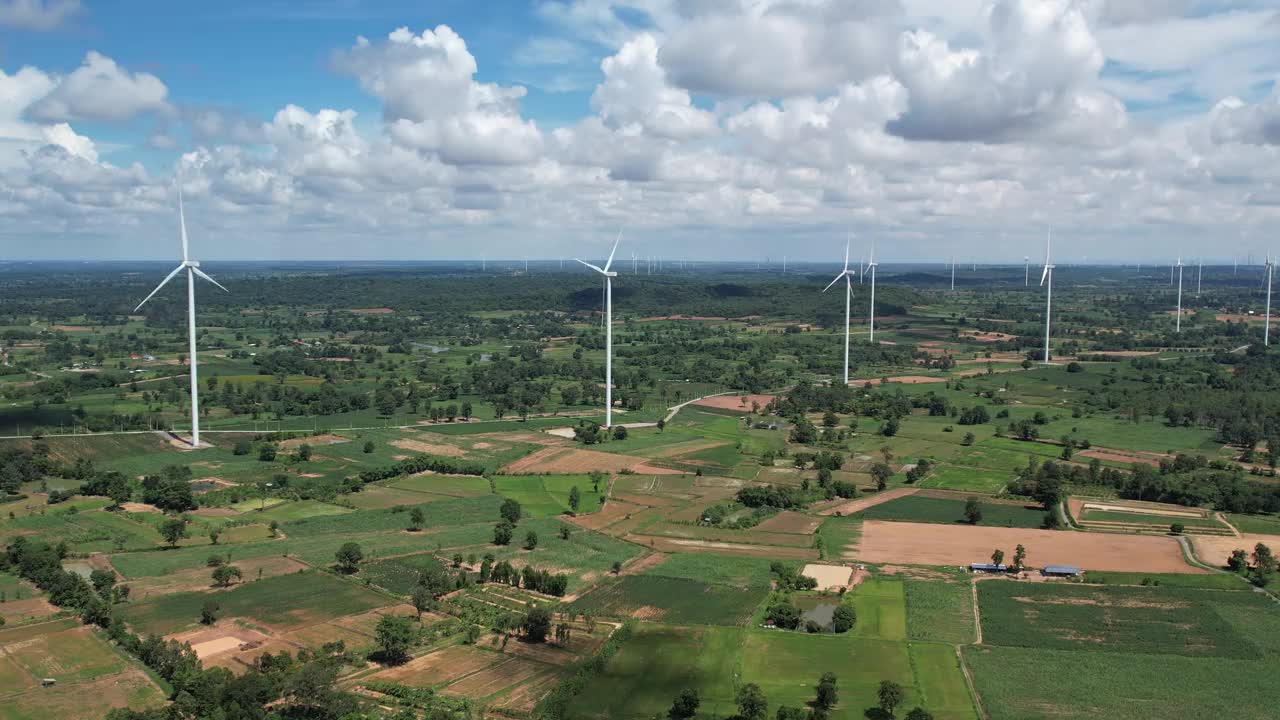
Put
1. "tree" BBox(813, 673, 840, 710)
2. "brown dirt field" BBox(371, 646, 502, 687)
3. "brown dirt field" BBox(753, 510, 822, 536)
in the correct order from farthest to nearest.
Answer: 1. "brown dirt field" BBox(753, 510, 822, 536)
2. "brown dirt field" BBox(371, 646, 502, 687)
3. "tree" BBox(813, 673, 840, 710)

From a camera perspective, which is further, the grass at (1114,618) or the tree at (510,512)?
the tree at (510,512)

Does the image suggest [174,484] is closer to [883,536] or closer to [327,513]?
[327,513]

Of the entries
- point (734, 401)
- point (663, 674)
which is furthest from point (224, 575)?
point (734, 401)

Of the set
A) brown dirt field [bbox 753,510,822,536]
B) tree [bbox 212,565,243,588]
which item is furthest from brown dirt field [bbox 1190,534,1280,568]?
tree [bbox 212,565,243,588]

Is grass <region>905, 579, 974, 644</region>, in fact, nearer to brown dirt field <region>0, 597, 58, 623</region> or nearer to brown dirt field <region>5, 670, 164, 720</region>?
brown dirt field <region>5, 670, 164, 720</region>

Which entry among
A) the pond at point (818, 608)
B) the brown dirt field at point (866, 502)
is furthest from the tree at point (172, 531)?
the brown dirt field at point (866, 502)

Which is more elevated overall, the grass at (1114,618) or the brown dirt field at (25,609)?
the brown dirt field at (25,609)

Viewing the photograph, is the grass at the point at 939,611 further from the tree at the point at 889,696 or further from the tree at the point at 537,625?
the tree at the point at 537,625
